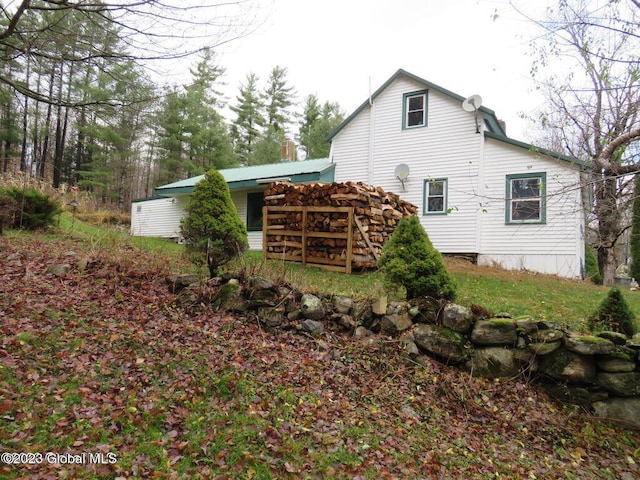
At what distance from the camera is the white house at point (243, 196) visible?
12.6 m

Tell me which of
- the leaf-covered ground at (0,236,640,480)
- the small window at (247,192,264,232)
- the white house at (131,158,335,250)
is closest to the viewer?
the leaf-covered ground at (0,236,640,480)

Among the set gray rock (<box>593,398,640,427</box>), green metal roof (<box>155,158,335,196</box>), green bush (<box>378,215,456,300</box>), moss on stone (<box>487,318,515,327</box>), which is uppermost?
green metal roof (<box>155,158,335,196</box>)

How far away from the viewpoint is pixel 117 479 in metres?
2.05

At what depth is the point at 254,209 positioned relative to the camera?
13.7 m

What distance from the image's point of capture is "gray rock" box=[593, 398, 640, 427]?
12.2ft

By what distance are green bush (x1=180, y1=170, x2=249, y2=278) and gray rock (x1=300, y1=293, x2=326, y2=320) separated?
143 cm

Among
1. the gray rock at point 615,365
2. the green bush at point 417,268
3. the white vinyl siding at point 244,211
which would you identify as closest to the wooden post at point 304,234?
the green bush at point 417,268

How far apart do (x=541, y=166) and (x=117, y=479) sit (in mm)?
11609

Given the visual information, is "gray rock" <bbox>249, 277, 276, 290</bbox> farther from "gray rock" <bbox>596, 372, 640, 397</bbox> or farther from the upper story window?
the upper story window

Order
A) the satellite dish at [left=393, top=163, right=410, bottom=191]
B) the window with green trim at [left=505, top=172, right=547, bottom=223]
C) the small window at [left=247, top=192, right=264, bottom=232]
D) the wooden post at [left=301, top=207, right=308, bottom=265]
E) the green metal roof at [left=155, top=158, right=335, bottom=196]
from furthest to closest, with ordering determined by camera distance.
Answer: the small window at [left=247, top=192, right=264, bottom=232] < the green metal roof at [left=155, top=158, right=335, bottom=196] < the satellite dish at [left=393, top=163, right=410, bottom=191] < the window with green trim at [left=505, top=172, right=547, bottom=223] < the wooden post at [left=301, top=207, right=308, bottom=265]

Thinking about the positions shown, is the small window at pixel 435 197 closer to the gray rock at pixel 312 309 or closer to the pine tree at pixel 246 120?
the gray rock at pixel 312 309

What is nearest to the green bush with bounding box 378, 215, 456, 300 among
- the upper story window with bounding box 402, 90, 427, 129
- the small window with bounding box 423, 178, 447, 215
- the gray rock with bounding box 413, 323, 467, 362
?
the gray rock with bounding box 413, 323, 467, 362

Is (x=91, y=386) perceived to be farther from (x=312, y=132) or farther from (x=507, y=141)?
(x=312, y=132)

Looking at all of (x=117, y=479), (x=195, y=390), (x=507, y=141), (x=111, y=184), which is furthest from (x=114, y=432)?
(x=111, y=184)
